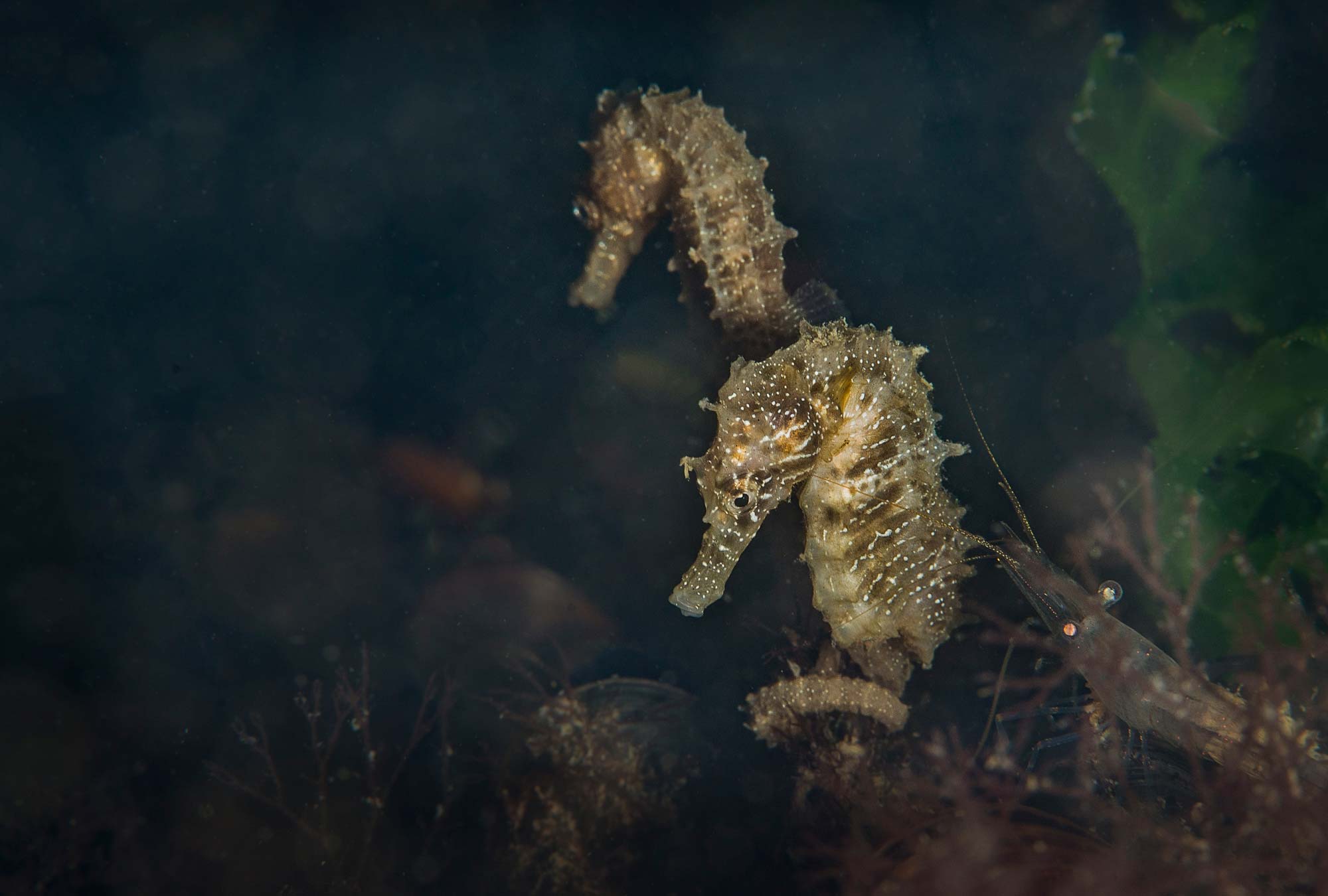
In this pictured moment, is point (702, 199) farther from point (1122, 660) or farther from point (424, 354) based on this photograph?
point (1122, 660)

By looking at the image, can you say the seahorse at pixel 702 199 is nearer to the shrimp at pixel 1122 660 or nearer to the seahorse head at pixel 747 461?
the seahorse head at pixel 747 461

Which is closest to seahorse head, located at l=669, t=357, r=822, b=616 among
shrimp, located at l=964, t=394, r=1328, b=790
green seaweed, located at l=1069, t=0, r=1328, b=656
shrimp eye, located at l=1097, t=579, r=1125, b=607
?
shrimp, located at l=964, t=394, r=1328, b=790

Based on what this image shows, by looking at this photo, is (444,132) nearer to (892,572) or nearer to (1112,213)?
(892,572)

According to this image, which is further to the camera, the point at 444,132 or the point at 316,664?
the point at 316,664

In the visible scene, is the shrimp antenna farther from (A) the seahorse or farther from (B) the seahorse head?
(B) the seahorse head

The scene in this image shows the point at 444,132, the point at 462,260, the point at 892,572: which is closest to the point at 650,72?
the point at 444,132
